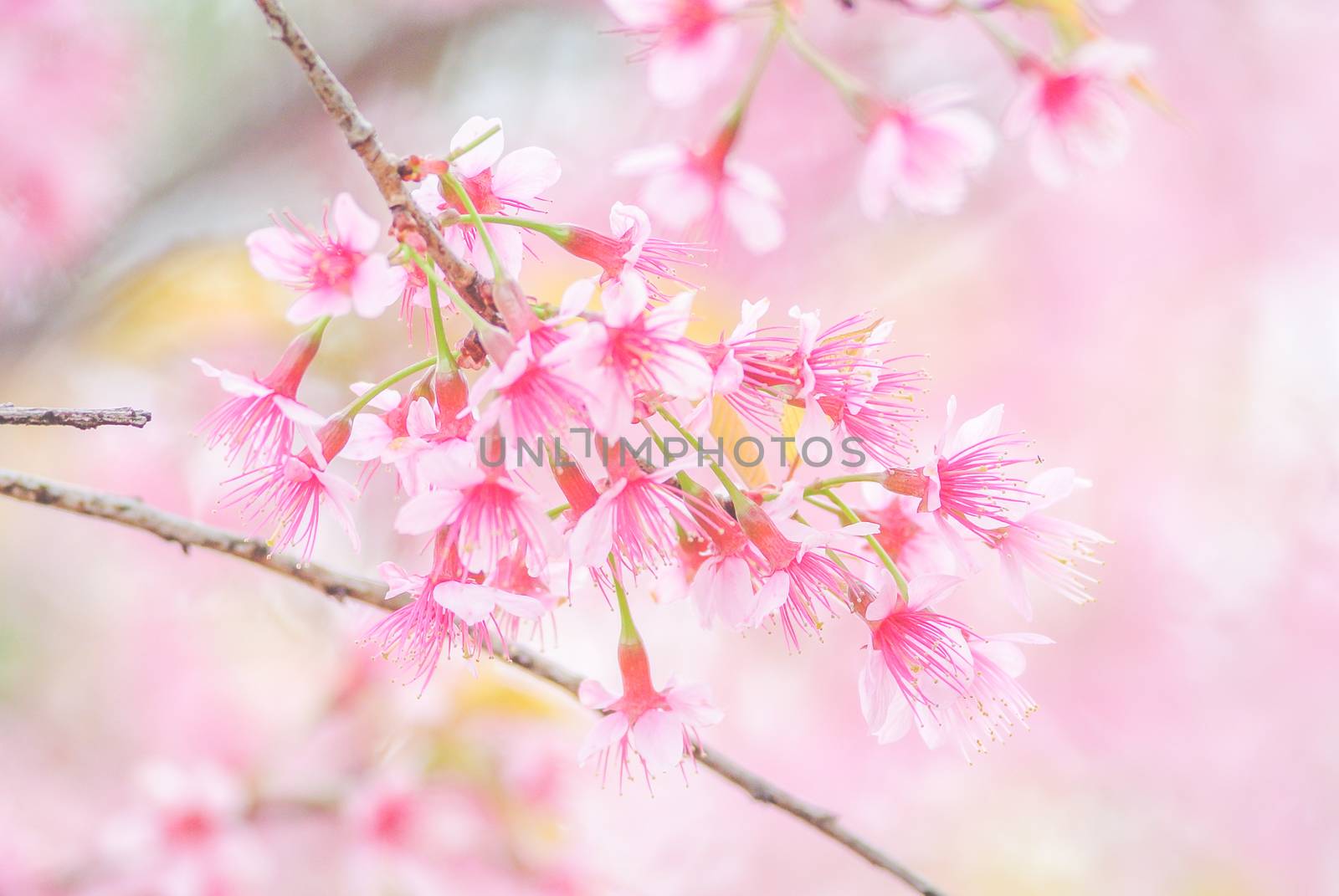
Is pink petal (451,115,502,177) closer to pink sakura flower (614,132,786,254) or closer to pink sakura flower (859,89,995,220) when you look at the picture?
pink sakura flower (614,132,786,254)

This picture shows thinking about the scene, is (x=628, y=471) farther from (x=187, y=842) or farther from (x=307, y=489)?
(x=187, y=842)

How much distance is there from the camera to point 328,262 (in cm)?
67

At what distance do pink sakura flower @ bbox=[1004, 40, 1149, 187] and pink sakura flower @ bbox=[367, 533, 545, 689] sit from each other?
0.45 meters

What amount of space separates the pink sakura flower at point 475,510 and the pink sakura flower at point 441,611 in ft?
0.06

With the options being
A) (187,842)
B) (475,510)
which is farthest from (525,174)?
(187,842)

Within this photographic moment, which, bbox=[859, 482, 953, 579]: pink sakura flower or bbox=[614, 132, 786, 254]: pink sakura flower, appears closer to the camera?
bbox=[614, 132, 786, 254]: pink sakura flower

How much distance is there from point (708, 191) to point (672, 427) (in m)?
0.15

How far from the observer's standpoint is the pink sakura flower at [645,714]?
71 centimetres

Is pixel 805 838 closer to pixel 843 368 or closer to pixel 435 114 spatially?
pixel 435 114

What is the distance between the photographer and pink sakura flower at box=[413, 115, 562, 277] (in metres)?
0.73

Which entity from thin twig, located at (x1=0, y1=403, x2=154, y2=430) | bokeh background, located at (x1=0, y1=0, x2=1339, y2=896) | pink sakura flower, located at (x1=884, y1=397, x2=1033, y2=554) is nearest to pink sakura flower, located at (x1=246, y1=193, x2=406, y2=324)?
thin twig, located at (x1=0, y1=403, x2=154, y2=430)

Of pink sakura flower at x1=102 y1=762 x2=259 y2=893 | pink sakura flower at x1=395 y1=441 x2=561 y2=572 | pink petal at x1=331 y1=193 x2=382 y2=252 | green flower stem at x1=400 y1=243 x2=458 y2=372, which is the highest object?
pink petal at x1=331 y1=193 x2=382 y2=252

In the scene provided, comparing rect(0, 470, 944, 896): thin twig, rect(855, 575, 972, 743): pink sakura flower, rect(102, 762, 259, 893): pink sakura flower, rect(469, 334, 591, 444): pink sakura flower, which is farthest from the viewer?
rect(102, 762, 259, 893): pink sakura flower

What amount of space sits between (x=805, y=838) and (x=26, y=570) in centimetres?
254
